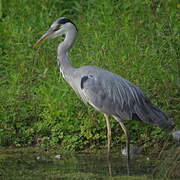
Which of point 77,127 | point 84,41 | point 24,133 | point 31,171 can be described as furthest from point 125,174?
point 84,41

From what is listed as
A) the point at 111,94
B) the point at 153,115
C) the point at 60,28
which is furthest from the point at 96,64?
the point at 153,115

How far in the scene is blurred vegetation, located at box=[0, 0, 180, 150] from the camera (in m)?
7.92

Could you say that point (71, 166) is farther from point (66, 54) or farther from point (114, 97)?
point (66, 54)

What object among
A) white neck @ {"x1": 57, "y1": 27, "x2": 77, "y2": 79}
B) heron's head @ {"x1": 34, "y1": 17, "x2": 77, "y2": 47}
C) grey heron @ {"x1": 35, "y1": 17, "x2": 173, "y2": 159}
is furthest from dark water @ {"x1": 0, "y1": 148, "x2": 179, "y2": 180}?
heron's head @ {"x1": 34, "y1": 17, "x2": 77, "y2": 47}

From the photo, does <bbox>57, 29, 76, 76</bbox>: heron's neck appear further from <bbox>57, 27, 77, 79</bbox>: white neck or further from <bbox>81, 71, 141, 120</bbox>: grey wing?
<bbox>81, 71, 141, 120</bbox>: grey wing

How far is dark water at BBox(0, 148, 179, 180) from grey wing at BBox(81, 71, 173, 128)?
1.76 feet

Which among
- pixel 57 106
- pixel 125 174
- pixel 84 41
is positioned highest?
pixel 84 41

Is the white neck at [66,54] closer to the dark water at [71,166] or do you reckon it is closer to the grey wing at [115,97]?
the grey wing at [115,97]

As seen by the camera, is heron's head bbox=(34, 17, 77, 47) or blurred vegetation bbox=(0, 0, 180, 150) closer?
blurred vegetation bbox=(0, 0, 180, 150)

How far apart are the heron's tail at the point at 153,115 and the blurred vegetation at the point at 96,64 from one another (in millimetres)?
236

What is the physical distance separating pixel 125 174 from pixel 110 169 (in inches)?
12.1

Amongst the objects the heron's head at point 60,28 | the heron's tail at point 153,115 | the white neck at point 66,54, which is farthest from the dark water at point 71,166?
the heron's head at point 60,28

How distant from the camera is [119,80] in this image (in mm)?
7531

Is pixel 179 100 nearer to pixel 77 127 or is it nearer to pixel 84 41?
pixel 77 127
